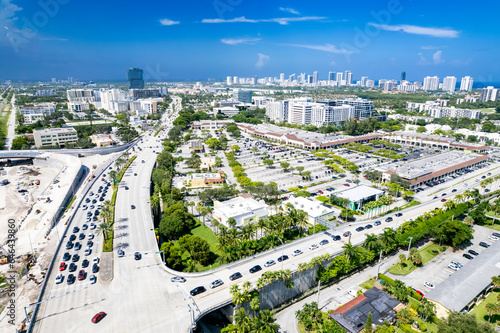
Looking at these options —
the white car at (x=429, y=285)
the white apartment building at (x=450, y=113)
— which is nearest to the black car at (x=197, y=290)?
the white car at (x=429, y=285)

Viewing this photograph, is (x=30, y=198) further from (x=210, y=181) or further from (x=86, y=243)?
(x=210, y=181)

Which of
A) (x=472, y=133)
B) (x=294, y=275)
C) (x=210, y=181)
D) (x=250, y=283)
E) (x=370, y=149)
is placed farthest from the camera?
(x=472, y=133)

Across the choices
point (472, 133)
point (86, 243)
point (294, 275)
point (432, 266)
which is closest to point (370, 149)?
point (472, 133)

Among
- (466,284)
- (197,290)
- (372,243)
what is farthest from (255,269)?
(466,284)

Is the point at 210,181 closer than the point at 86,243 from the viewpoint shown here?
No

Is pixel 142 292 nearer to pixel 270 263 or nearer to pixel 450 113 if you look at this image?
pixel 270 263

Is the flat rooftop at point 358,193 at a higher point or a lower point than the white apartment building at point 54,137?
lower

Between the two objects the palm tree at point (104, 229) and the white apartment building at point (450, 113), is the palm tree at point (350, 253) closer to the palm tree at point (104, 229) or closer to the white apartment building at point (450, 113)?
the palm tree at point (104, 229)
